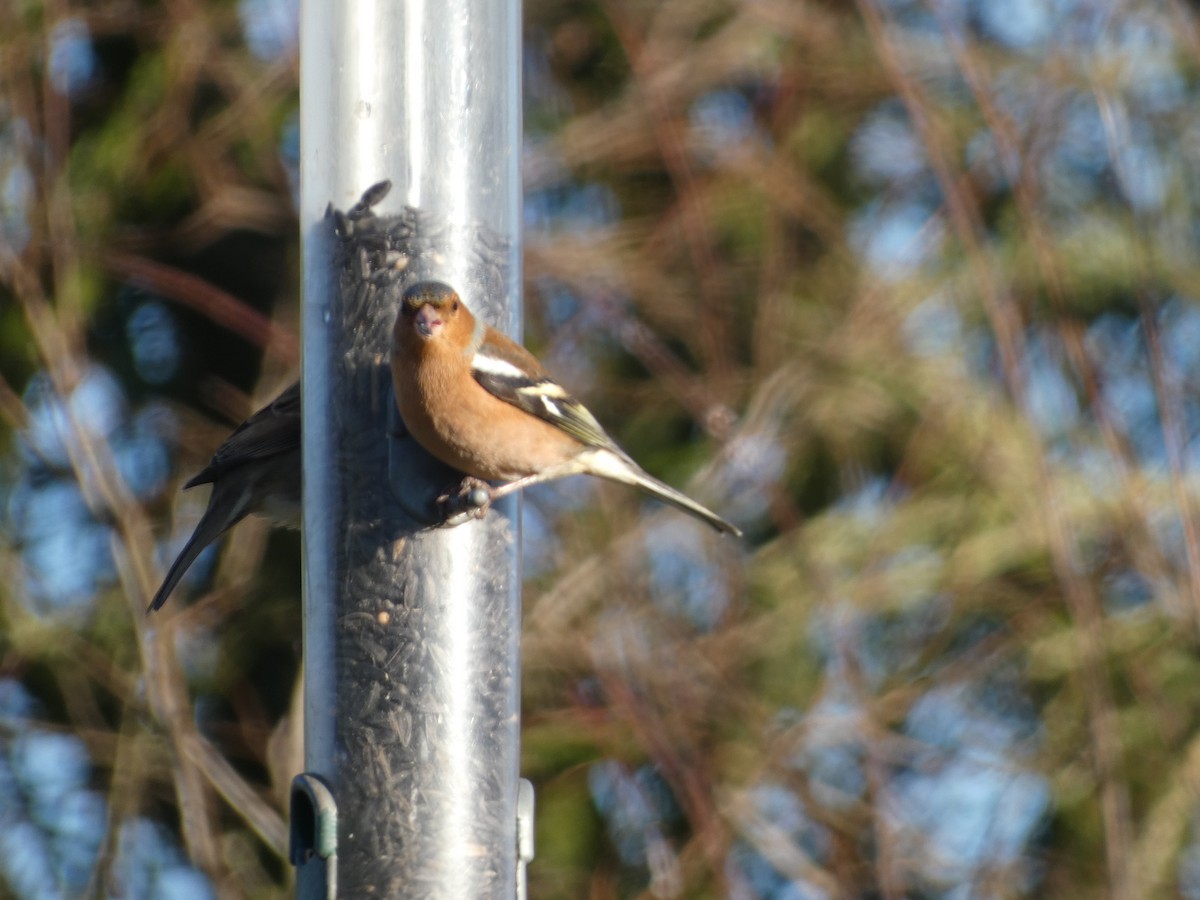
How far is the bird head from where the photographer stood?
5.17 m

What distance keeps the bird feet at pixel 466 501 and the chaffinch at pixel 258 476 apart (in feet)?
3.79

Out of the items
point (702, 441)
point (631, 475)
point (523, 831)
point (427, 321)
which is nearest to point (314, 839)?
point (523, 831)

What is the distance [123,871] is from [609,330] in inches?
147

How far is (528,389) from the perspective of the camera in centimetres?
568

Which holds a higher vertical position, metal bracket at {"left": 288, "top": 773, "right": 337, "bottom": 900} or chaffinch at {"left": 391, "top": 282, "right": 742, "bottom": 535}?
chaffinch at {"left": 391, "top": 282, "right": 742, "bottom": 535}

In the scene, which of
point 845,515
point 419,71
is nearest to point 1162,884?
point 845,515

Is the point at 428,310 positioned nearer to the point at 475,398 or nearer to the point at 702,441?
the point at 475,398

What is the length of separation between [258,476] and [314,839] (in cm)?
178

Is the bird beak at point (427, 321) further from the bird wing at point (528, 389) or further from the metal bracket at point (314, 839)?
the metal bracket at point (314, 839)

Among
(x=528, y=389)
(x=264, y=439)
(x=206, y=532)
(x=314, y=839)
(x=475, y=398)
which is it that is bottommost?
(x=314, y=839)

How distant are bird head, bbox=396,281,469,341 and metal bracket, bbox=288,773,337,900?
1299 millimetres

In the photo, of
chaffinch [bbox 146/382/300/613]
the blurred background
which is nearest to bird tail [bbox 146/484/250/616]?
chaffinch [bbox 146/382/300/613]

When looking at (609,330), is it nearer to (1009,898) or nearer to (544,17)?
(544,17)

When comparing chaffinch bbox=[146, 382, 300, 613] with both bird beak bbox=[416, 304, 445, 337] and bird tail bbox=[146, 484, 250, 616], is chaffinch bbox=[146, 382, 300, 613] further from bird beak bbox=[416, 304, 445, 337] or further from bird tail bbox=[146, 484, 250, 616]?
bird beak bbox=[416, 304, 445, 337]
